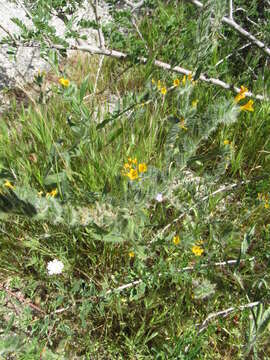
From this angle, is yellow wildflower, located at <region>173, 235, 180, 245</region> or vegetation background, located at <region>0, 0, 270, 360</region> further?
yellow wildflower, located at <region>173, 235, 180, 245</region>

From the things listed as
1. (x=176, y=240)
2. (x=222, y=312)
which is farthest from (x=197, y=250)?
(x=222, y=312)

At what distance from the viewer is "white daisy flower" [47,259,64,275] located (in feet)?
5.35

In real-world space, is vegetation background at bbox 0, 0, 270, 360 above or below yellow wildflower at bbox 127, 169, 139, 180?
below

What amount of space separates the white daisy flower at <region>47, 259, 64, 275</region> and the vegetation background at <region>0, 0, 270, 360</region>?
40 mm

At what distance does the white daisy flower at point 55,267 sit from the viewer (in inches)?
64.2

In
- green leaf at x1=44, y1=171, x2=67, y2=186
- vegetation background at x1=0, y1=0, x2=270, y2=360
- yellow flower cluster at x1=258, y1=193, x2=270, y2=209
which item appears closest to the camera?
vegetation background at x1=0, y1=0, x2=270, y2=360

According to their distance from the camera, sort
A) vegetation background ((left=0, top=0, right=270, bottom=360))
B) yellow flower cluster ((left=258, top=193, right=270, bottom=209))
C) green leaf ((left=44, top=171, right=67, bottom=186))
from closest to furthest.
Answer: vegetation background ((left=0, top=0, right=270, bottom=360)) < green leaf ((left=44, top=171, right=67, bottom=186)) < yellow flower cluster ((left=258, top=193, right=270, bottom=209))

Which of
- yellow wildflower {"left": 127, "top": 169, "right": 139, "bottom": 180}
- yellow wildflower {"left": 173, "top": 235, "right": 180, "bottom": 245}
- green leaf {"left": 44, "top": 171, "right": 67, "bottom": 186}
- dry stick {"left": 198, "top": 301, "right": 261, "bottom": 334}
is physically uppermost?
yellow wildflower {"left": 127, "top": 169, "right": 139, "bottom": 180}

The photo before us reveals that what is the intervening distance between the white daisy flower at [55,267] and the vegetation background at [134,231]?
0.04 meters

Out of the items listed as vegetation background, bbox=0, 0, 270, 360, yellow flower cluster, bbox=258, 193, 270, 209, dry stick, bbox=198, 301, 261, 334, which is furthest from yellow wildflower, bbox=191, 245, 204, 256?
yellow flower cluster, bbox=258, 193, 270, 209

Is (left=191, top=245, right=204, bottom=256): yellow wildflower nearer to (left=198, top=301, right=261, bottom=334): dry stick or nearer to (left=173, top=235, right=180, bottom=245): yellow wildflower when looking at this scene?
(left=173, top=235, right=180, bottom=245): yellow wildflower

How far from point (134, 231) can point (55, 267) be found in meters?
0.48

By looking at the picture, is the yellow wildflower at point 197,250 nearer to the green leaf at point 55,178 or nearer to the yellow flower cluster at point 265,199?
the yellow flower cluster at point 265,199

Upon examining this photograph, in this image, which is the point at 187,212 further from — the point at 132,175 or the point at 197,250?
the point at 132,175
